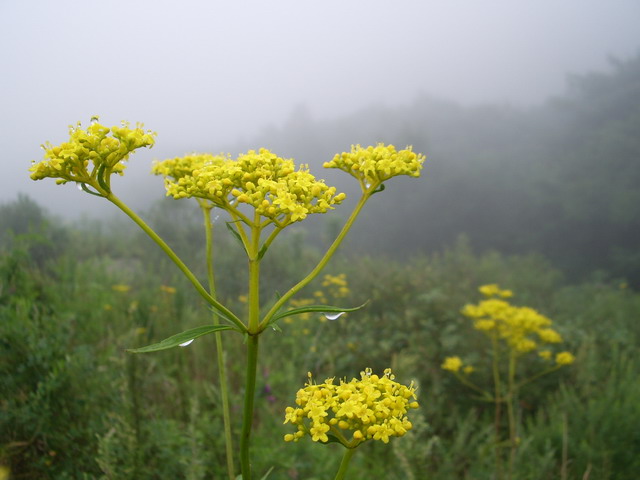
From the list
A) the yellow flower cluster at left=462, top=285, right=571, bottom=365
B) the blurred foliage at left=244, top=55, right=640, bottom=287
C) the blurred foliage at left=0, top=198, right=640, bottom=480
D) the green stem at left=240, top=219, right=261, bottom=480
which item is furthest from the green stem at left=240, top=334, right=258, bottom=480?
the blurred foliage at left=244, top=55, right=640, bottom=287

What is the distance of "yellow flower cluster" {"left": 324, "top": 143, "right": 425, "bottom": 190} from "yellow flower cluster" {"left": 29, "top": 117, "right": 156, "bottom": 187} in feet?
1.66

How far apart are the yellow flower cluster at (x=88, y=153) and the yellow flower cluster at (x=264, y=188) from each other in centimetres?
14

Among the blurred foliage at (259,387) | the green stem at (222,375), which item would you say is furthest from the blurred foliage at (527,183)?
the green stem at (222,375)

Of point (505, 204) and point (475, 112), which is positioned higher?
point (475, 112)

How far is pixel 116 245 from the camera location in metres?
9.34

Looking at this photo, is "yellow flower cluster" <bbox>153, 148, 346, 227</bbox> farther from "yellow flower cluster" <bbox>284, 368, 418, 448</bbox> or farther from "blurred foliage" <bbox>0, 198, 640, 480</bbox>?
"blurred foliage" <bbox>0, 198, 640, 480</bbox>

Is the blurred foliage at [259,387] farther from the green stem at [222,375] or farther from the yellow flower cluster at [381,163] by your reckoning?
the yellow flower cluster at [381,163]

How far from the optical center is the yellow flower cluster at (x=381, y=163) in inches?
48.4

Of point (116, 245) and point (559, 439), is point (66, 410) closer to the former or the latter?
point (559, 439)

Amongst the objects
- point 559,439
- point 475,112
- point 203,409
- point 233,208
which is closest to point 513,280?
point 559,439

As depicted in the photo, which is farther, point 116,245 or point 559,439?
point 116,245

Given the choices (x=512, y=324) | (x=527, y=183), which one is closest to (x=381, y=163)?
(x=512, y=324)

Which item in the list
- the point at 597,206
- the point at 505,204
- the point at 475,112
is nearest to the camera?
the point at 597,206

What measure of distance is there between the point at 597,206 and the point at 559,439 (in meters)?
12.2
